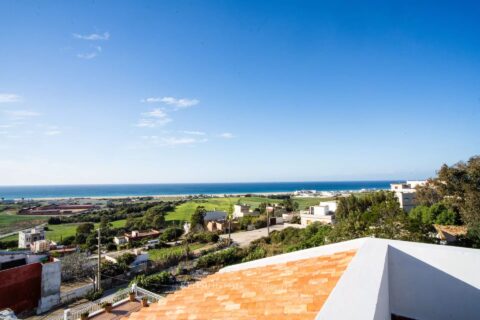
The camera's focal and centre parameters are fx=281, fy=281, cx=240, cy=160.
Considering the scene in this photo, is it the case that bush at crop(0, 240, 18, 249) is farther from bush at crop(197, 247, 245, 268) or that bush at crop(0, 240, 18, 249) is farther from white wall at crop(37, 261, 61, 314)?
bush at crop(197, 247, 245, 268)

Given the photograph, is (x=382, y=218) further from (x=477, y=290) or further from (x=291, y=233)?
(x=291, y=233)

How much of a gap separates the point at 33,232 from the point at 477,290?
3945cm

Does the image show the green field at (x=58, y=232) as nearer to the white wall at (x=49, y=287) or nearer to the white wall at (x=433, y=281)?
the white wall at (x=49, y=287)

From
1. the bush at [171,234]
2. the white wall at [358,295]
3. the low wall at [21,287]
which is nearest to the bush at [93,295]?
the low wall at [21,287]

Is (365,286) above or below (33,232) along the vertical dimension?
above

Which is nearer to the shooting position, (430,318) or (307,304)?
(307,304)

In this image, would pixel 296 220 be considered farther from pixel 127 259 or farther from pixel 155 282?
pixel 155 282

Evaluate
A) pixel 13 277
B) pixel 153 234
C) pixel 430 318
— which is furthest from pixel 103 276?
pixel 430 318

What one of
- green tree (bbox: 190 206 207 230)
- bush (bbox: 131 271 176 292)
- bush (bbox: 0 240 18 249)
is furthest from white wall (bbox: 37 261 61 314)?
green tree (bbox: 190 206 207 230)

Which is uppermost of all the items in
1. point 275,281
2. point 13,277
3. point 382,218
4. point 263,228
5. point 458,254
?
point 458,254

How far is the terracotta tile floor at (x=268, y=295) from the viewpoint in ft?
7.86

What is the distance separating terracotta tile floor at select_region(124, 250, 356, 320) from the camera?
240 cm

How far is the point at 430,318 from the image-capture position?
10.3 feet

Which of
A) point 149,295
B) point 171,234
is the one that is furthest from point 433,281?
point 171,234
